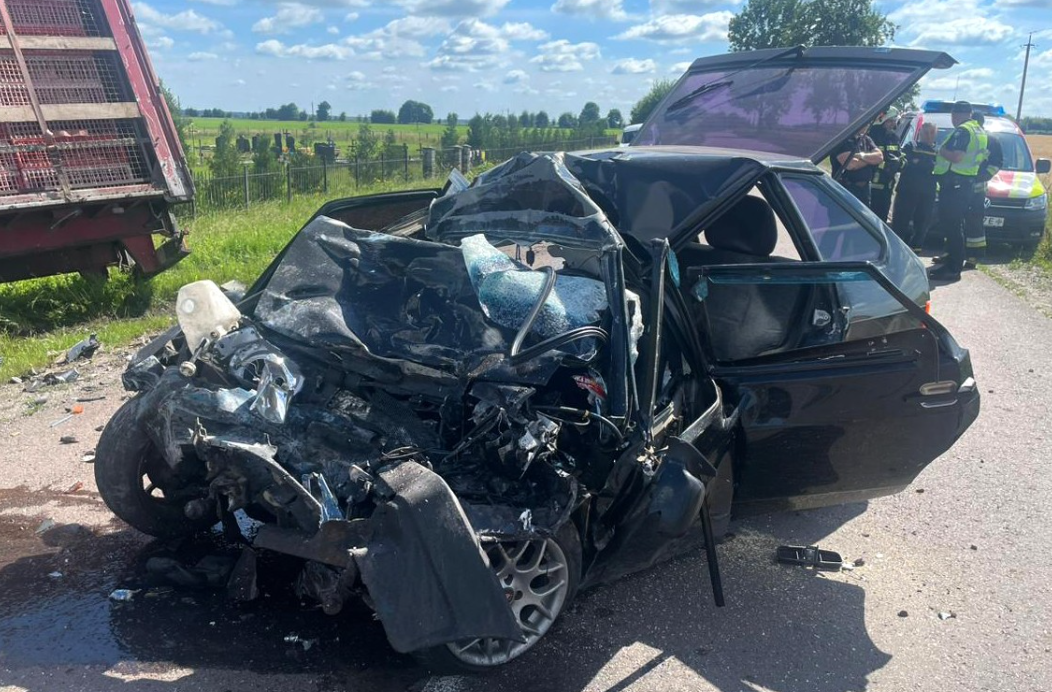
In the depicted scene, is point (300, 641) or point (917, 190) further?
Answer: point (917, 190)

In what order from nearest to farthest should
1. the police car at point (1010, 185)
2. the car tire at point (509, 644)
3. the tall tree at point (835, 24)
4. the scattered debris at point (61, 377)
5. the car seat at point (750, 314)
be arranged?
1. the car tire at point (509, 644)
2. the car seat at point (750, 314)
3. the scattered debris at point (61, 377)
4. the police car at point (1010, 185)
5. the tall tree at point (835, 24)

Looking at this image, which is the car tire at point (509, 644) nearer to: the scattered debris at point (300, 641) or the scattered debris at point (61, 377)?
the scattered debris at point (300, 641)

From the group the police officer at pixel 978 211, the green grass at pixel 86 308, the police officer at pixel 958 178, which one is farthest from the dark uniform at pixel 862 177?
the green grass at pixel 86 308

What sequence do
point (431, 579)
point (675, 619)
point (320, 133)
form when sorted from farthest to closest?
1. point (320, 133)
2. point (675, 619)
3. point (431, 579)

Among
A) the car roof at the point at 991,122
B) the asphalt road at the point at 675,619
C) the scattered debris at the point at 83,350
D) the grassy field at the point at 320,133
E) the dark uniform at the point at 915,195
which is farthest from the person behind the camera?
the grassy field at the point at 320,133

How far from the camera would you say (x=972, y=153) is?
1008 cm

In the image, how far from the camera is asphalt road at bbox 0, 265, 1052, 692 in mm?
3039

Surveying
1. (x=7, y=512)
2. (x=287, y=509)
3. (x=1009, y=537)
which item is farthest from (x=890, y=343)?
(x=7, y=512)

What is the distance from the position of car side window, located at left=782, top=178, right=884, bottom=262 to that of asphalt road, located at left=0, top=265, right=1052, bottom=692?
4.68ft

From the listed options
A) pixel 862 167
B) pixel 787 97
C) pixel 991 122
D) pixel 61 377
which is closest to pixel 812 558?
pixel 787 97

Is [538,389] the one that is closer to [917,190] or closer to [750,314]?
[750,314]

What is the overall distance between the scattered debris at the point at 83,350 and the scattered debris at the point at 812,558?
5580 millimetres

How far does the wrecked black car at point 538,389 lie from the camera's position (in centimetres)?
287

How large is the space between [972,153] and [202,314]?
978 centimetres
